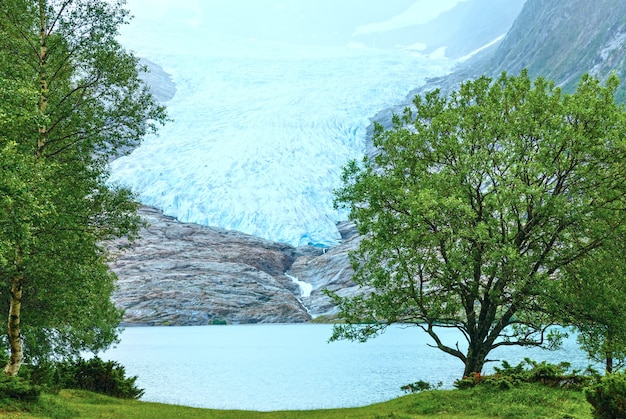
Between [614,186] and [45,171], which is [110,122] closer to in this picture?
[45,171]

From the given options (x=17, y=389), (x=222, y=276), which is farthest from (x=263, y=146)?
(x=17, y=389)

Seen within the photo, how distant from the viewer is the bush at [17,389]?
19594 mm

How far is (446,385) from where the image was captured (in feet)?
150

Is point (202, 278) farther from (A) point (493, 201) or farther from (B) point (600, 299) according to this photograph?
(B) point (600, 299)

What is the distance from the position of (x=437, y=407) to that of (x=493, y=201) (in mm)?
9723

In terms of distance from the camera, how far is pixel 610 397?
15.2 meters

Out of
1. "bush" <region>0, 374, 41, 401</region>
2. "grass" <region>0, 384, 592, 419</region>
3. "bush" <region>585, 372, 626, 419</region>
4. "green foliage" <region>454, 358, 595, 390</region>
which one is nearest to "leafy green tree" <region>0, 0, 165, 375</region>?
"bush" <region>0, 374, 41, 401</region>

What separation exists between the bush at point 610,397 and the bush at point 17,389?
63.8 ft

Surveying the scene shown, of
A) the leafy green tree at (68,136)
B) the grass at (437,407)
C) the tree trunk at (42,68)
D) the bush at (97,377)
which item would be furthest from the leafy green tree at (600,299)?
the bush at (97,377)

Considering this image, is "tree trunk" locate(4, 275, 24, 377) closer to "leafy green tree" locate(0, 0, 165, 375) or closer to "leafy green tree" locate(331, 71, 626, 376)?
"leafy green tree" locate(0, 0, 165, 375)

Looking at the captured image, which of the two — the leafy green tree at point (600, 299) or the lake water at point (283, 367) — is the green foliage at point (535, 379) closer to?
the leafy green tree at point (600, 299)

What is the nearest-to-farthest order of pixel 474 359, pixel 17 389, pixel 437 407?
1. pixel 17 389
2. pixel 437 407
3. pixel 474 359

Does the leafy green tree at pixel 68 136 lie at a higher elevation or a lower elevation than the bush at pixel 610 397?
higher

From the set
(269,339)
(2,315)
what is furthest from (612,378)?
(269,339)
